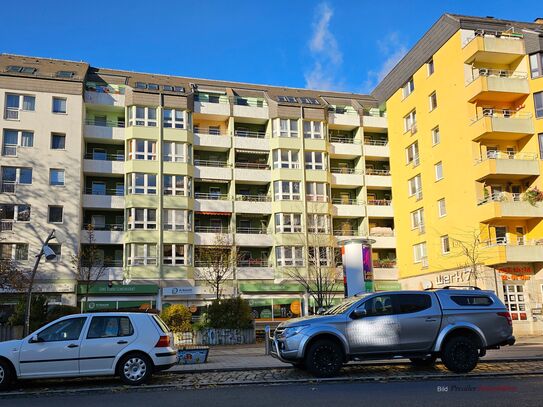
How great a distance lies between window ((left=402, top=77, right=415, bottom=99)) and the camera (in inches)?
1793

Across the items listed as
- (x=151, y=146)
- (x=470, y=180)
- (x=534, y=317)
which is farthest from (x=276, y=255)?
(x=534, y=317)

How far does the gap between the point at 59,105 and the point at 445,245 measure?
30.0 m

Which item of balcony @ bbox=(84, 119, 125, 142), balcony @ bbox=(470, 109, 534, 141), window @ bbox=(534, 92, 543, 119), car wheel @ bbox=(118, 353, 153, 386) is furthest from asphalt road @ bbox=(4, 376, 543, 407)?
balcony @ bbox=(84, 119, 125, 142)

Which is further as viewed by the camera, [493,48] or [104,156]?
[104,156]

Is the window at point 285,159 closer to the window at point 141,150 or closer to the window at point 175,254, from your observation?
the window at point 141,150

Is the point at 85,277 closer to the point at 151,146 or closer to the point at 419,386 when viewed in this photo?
the point at 151,146

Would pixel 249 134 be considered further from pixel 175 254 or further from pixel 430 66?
pixel 430 66

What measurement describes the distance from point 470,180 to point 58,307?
84.3 ft

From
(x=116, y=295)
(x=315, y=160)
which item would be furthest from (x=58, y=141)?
(x=315, y=160)

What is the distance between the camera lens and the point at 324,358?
12641mm

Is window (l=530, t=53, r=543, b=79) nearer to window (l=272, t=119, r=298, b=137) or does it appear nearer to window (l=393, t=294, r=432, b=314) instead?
window (l=272, t=119, r=298, b=137)

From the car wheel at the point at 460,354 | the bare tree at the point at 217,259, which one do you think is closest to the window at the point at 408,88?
the bare tree at the point at 217,259

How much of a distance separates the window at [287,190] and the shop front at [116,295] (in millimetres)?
12236

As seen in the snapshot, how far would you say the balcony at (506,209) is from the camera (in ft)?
112
